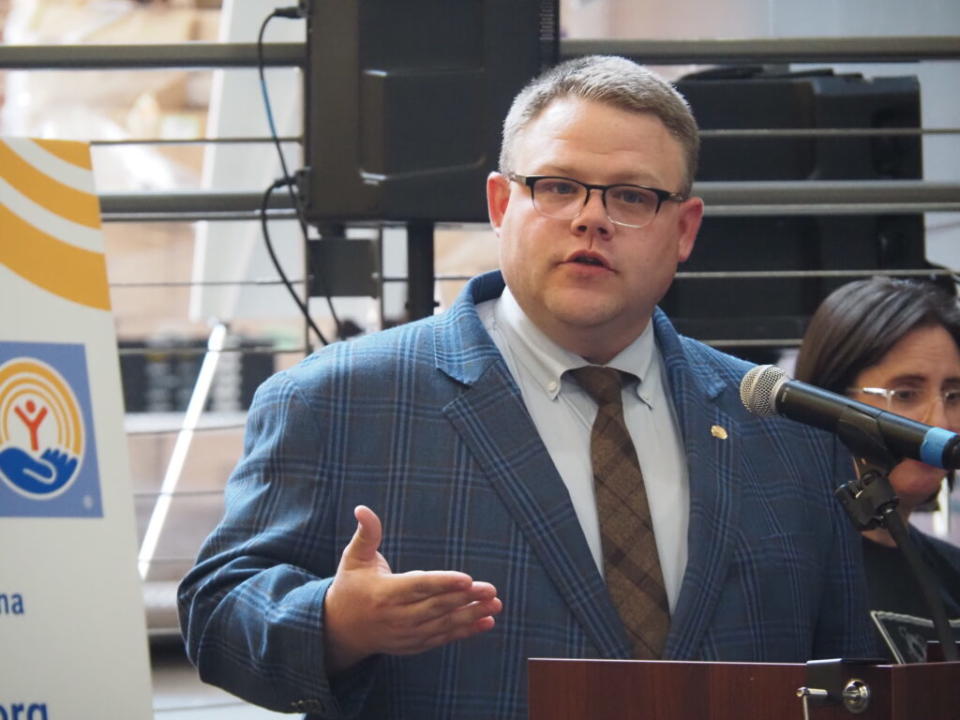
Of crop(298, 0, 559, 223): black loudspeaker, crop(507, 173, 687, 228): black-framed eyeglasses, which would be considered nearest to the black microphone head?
crop(507, 173, 687, 228): black-framed eyeglasses

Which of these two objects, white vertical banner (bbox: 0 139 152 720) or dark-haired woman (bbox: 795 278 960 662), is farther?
dark-haired woman (bbox: 795 278 960 662)

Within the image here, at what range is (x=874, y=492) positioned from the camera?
1.35 m

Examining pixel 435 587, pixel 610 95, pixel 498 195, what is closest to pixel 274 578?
pixel 435 587

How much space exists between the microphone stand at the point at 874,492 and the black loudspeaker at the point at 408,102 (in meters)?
1.18

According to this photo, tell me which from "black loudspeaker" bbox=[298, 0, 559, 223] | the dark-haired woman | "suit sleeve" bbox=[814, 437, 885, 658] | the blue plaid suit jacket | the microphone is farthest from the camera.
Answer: "black loudspeaker" bbox=[298, 0, 559, 223]

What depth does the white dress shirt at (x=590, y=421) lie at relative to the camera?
1754 mm

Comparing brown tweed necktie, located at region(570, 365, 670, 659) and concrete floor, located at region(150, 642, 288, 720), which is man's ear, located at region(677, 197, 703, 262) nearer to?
brown tweed necktie, located at region(570, 365, 670, 659)

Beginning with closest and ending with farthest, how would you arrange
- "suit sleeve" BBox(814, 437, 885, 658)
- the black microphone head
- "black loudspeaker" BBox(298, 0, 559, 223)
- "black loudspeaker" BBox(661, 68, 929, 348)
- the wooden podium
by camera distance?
the wooden podium, the black microphone head, "suit sleeve" BBox(814, 437, 885, 658), "black loudspeaker" BBox(298, 0, 559, 223), "black loudspeaker" BBox(661, 68, 929, 348)

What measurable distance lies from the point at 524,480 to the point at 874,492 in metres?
0.49

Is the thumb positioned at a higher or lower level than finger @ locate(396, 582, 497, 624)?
higher

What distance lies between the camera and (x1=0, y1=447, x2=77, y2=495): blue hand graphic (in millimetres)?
1655

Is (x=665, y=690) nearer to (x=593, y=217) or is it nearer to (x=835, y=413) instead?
(x=835, y=413)

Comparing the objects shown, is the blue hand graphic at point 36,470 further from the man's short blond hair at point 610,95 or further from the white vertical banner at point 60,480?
the man's short blond hair at point 610,95

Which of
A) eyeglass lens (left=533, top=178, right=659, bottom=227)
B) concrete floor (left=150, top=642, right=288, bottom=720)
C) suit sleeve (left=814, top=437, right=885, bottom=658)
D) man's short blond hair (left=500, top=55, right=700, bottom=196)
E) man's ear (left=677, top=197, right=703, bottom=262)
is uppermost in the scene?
man's short blond hair (left=500, top=55, right=700, bottom=196)
